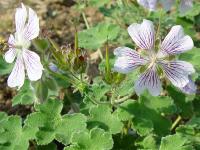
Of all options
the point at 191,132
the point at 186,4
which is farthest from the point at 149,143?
the point at 186,4

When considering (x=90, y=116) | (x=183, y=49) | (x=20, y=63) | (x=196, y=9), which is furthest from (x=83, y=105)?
(x=196, y=9)

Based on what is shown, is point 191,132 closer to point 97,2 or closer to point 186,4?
point 186,4

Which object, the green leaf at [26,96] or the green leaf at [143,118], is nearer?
the green leaf at [143,118]

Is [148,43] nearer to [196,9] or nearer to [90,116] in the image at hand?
[90,116]

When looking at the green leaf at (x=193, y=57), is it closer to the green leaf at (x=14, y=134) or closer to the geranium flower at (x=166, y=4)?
the geranium flower at (x=166, y=4)

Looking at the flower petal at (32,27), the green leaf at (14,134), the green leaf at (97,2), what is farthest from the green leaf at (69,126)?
the green leaf at (97,2)
